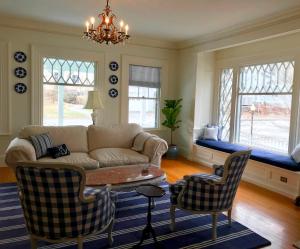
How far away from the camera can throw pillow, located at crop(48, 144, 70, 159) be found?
12.9ft

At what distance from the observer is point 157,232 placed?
2.76m

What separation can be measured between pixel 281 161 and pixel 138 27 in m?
3.42

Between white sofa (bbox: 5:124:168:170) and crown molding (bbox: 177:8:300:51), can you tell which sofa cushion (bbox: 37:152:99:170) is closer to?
white sofa (bbox: 5:124:168:170)

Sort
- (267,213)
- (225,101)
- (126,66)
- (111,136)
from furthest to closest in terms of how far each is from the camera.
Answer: (225,101) < (126,66) < (111,136) < (267,213)

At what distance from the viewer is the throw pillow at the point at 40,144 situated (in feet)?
12.6

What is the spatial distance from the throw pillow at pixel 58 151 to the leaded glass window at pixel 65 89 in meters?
1.49

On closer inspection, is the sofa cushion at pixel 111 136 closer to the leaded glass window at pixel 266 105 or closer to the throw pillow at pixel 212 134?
the throw pillow at pixel 212 134

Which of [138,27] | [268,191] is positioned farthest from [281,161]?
[138,27]

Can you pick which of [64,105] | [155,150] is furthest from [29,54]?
[155,150]

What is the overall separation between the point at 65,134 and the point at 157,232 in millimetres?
2417

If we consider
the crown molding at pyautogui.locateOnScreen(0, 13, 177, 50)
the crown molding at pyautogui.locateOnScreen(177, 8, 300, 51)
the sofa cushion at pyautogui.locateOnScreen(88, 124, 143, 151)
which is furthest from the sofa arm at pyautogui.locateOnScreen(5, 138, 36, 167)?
the crown molding at pyautogui.locateOnScreen(177, 8, 300, 51)

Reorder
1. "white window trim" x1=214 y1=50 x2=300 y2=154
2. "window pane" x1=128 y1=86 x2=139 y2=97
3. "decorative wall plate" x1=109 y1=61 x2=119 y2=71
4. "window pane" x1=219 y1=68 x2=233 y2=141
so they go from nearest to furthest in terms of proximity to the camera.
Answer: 1. "white window trim" x1=214 y1=50 x2=300 y2=154
2. "decorative wall plate" x1=109 y1=61 x2=119 y2=71
3. "window pane" x1=219 y1=68 x2=233 y2=141
4. "window pane" x1=128 y1=86 x2=139 y2=97

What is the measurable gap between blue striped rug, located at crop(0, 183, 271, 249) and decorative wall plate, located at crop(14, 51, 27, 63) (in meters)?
2.68

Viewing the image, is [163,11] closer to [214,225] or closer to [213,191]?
[213,191]
